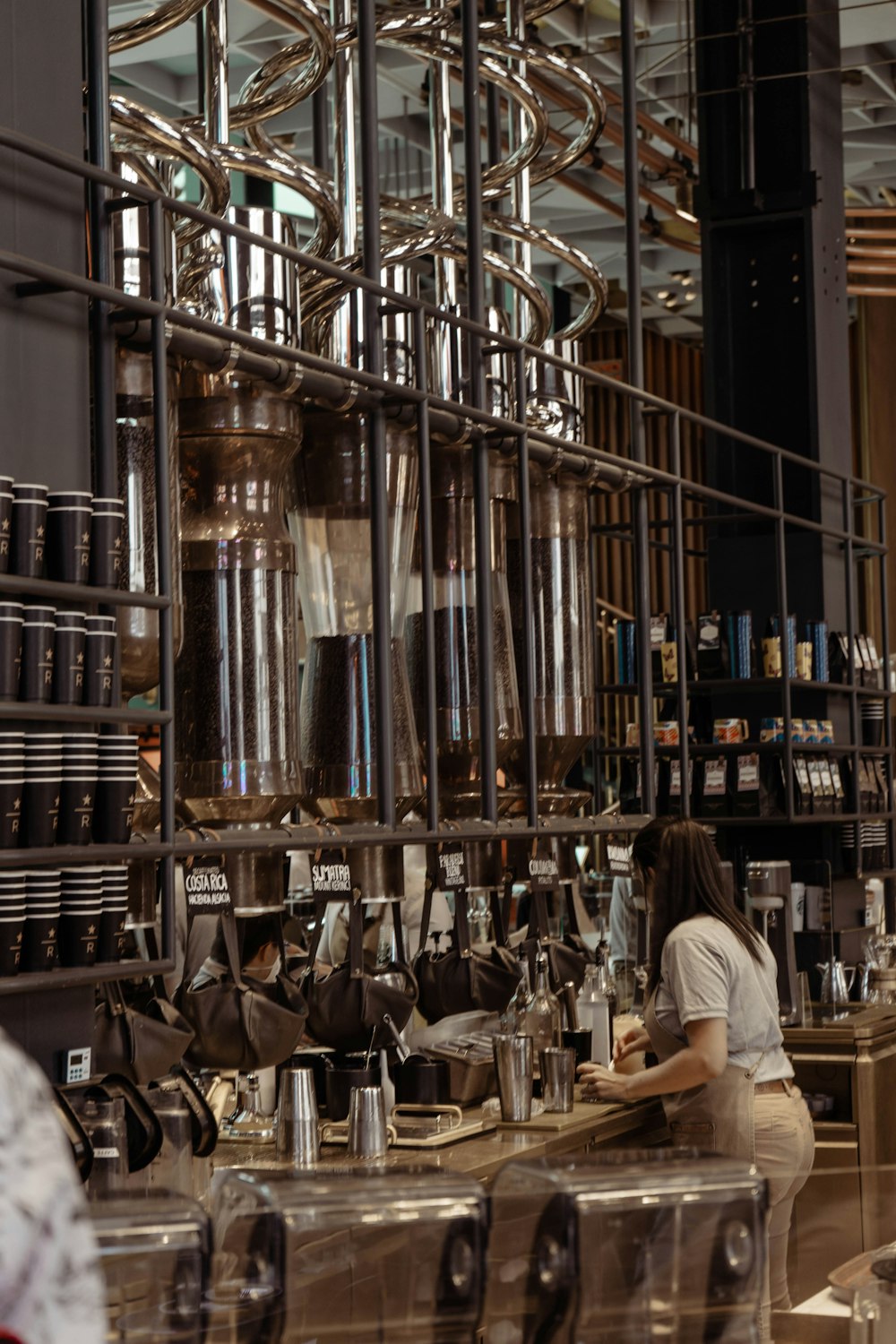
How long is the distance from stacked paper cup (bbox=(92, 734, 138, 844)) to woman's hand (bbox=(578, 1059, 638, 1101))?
168 centimetres

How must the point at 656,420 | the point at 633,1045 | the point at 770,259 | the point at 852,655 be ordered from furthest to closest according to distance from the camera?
the point at 656,420 < the point at 770,259 < the point at 852,655 < the point at 633,1045

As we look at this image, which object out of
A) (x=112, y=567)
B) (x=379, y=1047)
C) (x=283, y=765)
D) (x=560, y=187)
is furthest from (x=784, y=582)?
(x=560, y=187)

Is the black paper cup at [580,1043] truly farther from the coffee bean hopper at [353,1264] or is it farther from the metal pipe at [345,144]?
the coffee bean hopper at [353,1264]

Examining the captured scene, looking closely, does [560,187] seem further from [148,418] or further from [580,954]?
[148,418]

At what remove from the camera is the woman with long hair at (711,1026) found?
3.59 metres

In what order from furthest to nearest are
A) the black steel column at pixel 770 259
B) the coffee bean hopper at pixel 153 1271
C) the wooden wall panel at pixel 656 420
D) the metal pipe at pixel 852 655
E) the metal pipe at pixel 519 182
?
the wooden wall panel at pixel 656 420 < the black steel column at pixel 770 259 < the metal pipe at pixel 852 655 < the metal pipe at pixel 519 182 < the coffee bean hopper at pixel 153 1271

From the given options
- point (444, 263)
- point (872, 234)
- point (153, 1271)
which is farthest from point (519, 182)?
point (872, 234)

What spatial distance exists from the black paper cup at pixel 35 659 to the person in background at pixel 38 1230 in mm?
1355

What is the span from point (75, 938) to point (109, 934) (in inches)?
3.2

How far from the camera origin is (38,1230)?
37.9 inches

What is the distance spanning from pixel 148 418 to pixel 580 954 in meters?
1.97

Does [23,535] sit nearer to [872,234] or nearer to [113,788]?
[113,788]

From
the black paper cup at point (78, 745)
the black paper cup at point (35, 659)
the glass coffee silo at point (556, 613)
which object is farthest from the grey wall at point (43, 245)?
the glass coffee silo at point (556, 613)

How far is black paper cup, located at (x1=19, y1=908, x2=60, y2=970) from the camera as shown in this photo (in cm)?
230
